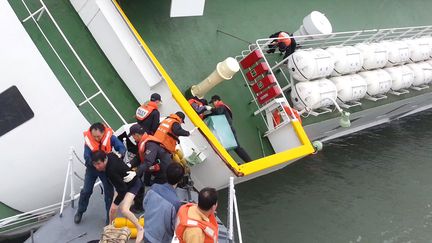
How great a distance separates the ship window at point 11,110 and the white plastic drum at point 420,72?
27.7 feet

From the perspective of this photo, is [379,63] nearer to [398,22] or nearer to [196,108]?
[398,22]

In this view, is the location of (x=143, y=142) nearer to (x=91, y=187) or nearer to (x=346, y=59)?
(x=91, y=187)

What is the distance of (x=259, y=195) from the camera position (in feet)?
28.3

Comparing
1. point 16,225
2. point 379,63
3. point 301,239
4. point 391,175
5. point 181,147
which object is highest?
point 16,225

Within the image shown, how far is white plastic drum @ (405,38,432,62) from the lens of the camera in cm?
975

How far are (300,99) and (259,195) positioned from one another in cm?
230

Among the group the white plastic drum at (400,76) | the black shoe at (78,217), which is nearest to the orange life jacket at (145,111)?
the black shoe at (78,217)

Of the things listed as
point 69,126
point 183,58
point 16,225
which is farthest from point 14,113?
point 183,58

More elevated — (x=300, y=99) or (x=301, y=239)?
(x=300, y=99)

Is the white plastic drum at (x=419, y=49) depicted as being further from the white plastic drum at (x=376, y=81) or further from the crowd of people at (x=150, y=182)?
the crowd of people at (x=150, y=182)

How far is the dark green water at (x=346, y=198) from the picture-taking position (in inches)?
315

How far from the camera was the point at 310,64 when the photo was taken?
24.5ft

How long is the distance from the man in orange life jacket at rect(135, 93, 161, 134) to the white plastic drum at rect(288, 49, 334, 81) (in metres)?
3.09

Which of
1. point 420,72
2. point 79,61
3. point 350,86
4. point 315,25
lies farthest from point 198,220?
point 420,72
